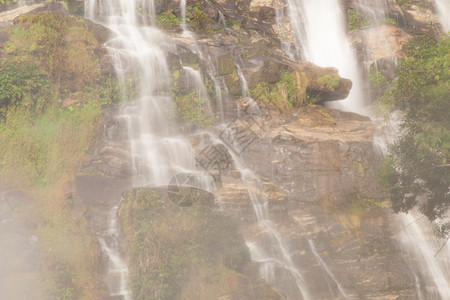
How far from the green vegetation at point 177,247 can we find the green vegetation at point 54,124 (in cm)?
111

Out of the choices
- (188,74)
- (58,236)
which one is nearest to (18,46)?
(188,74)

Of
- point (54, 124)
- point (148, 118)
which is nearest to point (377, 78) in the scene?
point (148, 118)

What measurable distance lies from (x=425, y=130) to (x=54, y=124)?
9675 millimetres

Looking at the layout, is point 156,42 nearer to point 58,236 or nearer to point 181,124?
point 181,124

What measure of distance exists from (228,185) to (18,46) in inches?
301

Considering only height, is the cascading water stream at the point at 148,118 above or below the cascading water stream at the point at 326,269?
above

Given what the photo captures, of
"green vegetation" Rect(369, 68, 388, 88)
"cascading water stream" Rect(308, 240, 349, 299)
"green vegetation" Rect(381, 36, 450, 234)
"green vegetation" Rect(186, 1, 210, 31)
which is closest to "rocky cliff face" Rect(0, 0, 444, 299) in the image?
"cascading water stream" Rect(308, 240, 349, 299)

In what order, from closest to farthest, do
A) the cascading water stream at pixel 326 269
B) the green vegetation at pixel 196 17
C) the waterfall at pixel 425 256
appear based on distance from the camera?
the cascading water stream at pixel 326 269 → the waterfall at pixel 425 256 → the green vegetation at pixel 196 17

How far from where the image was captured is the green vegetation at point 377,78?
14.4 metres

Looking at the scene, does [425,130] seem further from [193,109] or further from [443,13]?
[443,13]

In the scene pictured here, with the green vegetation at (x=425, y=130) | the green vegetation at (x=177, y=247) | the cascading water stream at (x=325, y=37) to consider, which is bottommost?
the green vegetation at (x=177, y=247)

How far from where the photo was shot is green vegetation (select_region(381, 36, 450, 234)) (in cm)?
760

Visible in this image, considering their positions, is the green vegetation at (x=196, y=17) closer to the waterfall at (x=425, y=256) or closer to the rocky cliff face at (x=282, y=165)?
the rocky cliff face at (x=282, y=165)

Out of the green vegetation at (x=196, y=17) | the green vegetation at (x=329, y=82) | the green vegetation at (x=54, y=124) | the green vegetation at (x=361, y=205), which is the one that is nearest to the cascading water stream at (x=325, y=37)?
the green vegetation at (x=329, y=82)
